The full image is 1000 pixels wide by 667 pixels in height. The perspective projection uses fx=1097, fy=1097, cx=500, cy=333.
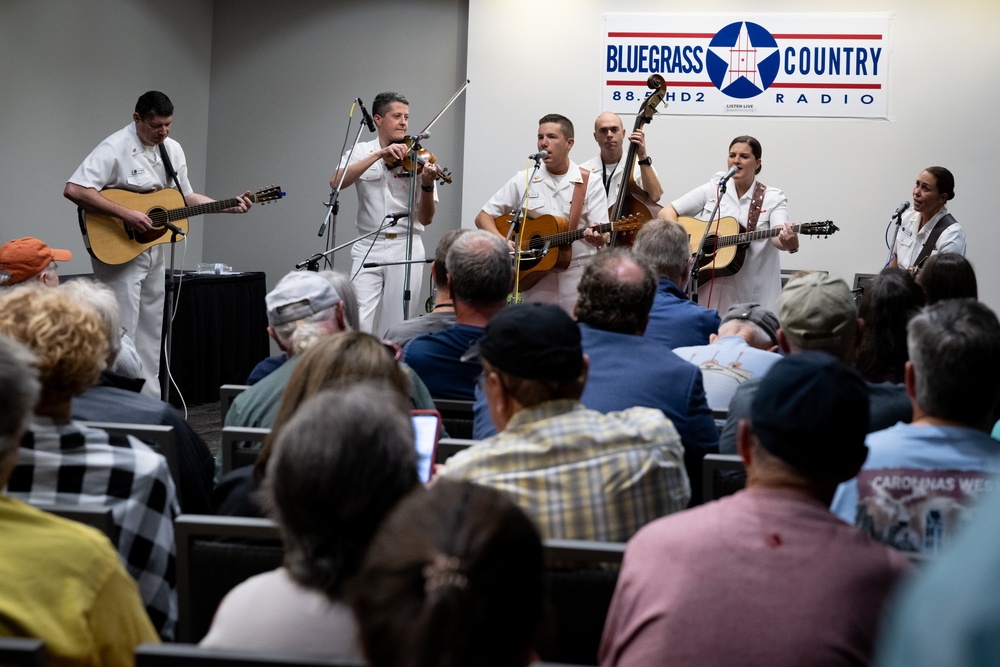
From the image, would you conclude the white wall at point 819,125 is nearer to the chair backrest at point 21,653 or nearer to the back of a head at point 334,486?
the back of a head at point 334,486

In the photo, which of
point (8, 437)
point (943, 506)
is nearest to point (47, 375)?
point (8, 437)

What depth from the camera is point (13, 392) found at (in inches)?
54.4

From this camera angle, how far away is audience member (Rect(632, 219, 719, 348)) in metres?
3.78

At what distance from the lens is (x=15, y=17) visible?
634cm

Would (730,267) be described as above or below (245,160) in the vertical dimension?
below

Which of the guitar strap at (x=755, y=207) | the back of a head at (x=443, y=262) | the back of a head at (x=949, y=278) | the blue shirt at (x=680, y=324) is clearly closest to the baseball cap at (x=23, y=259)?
the back of a head at (x=443, y=262)

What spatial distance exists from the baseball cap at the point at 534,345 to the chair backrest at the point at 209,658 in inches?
34.3

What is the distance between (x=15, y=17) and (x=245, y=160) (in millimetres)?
2430

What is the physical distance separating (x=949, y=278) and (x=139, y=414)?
2.53 meters

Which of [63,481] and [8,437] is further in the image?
[63,481]

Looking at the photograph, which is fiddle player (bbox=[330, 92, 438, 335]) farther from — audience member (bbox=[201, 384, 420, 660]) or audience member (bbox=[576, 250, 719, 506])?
audience member (bbox=[201, 384, 420, 660])

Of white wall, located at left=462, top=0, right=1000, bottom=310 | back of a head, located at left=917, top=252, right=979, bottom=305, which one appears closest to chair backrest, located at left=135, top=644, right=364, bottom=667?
back of a head, located at left=917, top=252, right=979, bottom=305

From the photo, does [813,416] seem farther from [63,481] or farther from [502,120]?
[502,120]

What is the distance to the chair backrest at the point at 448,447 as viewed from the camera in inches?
84.7
